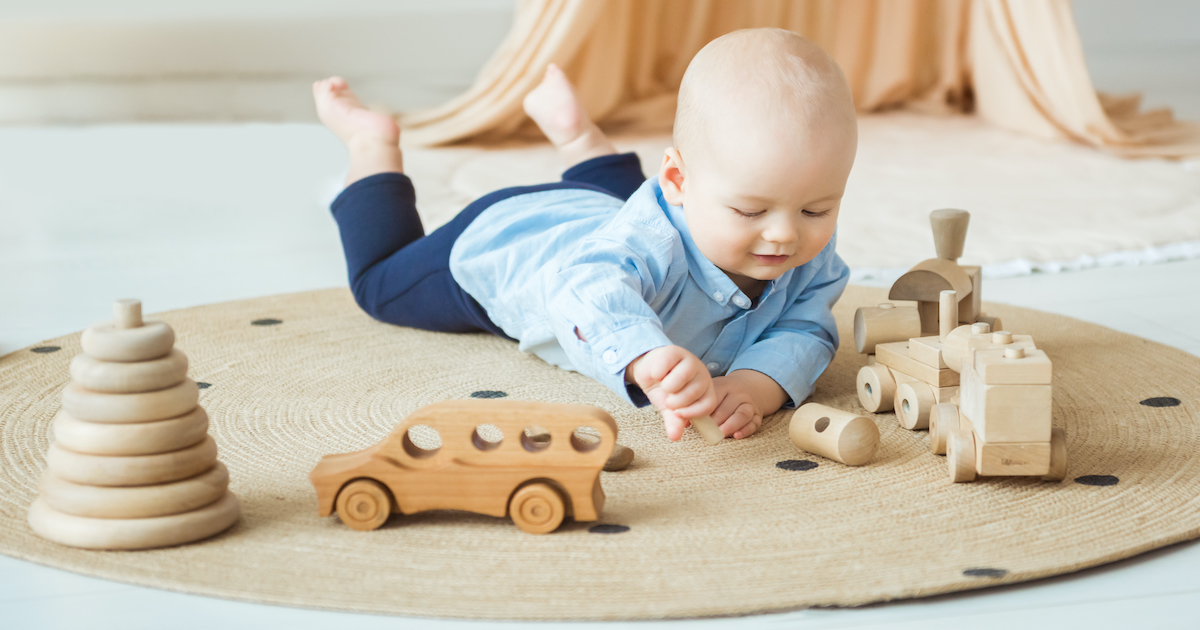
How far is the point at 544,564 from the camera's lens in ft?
2.17

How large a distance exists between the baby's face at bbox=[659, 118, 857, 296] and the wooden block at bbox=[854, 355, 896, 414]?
0.13 metres

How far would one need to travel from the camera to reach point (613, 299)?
0.87 meters

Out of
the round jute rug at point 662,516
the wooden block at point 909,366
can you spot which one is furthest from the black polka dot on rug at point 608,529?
the wooden block at point 909,366


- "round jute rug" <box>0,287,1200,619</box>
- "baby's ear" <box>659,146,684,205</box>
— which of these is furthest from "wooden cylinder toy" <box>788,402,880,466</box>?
"baby's ear" <box>659,146,684,205</box>

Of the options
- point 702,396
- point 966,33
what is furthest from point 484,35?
point 702,396

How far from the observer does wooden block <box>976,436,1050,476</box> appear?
75cm

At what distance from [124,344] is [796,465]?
47 centimetres

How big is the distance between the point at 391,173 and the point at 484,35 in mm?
2170

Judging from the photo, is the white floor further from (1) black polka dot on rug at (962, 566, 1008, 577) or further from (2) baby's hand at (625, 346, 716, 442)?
(2) baby's hand at (625, 346, 716, 442)

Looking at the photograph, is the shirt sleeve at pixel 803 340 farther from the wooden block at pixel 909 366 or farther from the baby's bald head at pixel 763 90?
the baby's bald head at pixel 763 90

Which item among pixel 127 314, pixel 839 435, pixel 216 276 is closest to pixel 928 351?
pixel 839 435

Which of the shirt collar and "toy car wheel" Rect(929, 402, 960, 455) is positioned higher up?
the shirt collar

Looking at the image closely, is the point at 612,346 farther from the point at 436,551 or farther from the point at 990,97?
the point at 990,97

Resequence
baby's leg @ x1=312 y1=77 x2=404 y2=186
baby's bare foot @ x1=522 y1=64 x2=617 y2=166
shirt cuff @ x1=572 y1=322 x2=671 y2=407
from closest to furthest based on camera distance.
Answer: shirt cuff @ x1=572 y1=322 x2=671 y2=407, baby's leg @ x1=312 y1=77 x2=404 y2=186, baby's bare foot @ x1=522 y1=64 x2=617 y2=166
